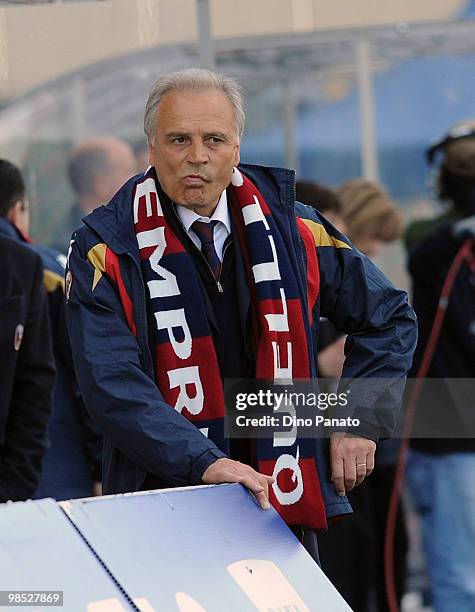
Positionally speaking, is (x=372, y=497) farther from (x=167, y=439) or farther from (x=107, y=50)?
(x=167, y=439)

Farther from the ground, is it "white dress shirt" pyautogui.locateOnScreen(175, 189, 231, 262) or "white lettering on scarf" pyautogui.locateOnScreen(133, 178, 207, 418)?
"white dress shirt" pyautogui.locateOnScreen(175, 189, 231, 262)

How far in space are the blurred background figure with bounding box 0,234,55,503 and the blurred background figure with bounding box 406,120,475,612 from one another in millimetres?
1804

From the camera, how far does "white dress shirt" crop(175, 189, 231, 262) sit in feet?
11.2

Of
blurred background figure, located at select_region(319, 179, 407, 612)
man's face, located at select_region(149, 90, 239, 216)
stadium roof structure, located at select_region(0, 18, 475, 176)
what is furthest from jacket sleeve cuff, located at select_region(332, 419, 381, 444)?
stadium roof structure, located at select_region(0, 18, 475, 176)

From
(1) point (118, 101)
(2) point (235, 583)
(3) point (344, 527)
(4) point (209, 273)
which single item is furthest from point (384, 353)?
(1) point (118, 101)

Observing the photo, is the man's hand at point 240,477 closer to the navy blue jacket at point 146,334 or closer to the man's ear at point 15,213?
the navy blue jacket at point 146,334

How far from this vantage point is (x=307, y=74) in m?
7.08

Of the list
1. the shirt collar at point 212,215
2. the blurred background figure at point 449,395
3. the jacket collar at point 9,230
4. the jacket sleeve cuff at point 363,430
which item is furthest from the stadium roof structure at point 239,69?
the jacket sleeve cuff at point 363,430

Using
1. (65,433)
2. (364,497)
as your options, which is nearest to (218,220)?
(65,433)

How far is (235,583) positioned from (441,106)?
480cm

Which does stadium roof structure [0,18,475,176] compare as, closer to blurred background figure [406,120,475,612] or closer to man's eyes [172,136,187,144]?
blurred background figure [406,120,475,612]

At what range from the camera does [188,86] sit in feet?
11.1

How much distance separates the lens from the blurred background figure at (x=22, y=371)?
407 centimetres

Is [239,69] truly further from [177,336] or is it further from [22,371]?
[177,336]
